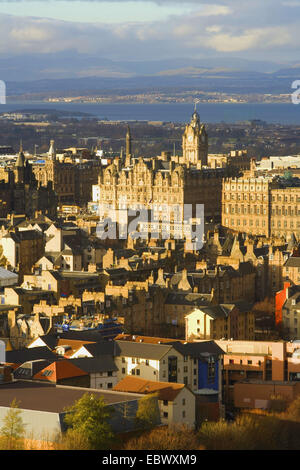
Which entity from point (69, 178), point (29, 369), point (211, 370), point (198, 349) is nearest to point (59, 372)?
point (29, 369)

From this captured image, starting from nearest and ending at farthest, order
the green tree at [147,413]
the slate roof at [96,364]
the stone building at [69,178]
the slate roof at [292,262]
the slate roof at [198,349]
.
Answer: the green tree at [147,413], the slate roof at [96,364], the slate roof at [198,349], the slate roof at [292,262], the stone building at [69,178]

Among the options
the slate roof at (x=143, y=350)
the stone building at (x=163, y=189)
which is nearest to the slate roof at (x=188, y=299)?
the slate roof at (x=143, y=350)

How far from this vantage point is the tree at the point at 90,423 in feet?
143

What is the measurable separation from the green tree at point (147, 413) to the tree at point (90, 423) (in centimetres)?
121

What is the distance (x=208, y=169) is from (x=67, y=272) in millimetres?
40507

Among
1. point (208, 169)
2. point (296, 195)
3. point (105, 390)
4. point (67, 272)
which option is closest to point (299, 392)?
point (105, 390)

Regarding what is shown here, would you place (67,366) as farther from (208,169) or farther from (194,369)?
(208,169)

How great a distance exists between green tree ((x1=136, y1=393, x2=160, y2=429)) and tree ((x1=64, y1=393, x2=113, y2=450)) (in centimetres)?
121

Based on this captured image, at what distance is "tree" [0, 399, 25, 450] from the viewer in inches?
1692

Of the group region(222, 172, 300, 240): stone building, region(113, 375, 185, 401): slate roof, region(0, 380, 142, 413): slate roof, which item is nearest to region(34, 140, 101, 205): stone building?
region(222, 172, 300, 240): stone building

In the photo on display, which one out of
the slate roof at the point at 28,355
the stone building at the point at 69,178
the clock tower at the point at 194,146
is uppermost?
the clock tower at the point at 194,146

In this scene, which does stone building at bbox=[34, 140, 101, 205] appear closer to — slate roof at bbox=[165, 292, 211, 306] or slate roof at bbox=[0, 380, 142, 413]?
slate roof at bbox=[165, 292, 211, 306]

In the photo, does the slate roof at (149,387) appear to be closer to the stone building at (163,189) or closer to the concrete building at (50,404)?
the concrete building at (50,404)

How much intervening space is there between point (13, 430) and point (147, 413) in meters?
4.56
